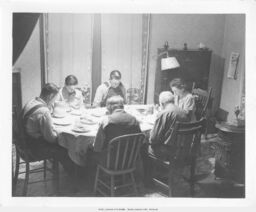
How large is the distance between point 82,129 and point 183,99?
86 centimetres

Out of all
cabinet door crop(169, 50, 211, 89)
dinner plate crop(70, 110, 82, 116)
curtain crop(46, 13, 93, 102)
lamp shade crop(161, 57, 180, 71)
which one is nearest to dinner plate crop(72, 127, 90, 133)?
dinner plate crop(70, 110, 82, 116)

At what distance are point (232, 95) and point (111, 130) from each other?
3.68 feet

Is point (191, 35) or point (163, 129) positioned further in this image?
point (191, 35)

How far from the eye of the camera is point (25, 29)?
2445 mm

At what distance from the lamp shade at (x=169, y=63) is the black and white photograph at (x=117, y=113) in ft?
1.01

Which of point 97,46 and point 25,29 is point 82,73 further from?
point 25,29

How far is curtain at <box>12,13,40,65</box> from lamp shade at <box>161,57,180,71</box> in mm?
1390

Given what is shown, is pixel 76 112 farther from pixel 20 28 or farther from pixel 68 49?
pixel 20 28

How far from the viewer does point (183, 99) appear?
2875mm

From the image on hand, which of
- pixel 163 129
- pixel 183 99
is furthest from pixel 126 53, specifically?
pixel 163 129

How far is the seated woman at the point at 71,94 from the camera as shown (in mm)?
2788

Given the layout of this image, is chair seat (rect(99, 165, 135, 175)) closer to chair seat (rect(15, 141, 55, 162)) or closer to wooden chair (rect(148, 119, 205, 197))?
wooden chair (rect(148, 119, 205, 197))

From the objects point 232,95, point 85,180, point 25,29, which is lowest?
point 85,180
